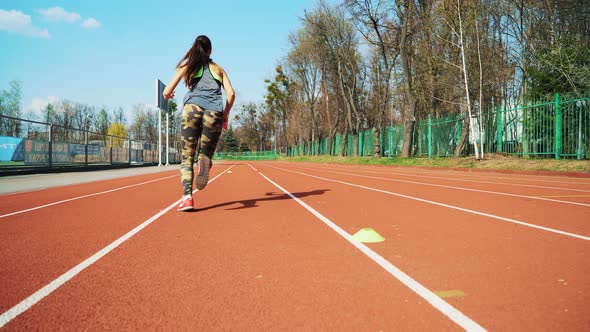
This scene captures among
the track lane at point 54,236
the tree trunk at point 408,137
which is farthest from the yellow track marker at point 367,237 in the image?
the tree trunk at point 408,137

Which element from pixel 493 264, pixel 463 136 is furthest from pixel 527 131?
pixel 493 264

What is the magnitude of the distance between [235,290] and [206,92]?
132 inches

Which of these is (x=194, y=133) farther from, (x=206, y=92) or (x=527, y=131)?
(x=527, y=131)

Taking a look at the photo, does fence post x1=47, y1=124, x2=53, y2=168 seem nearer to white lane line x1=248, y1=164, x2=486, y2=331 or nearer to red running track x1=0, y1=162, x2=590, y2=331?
red running track x1=0, y1=162, x2=590, y2=331

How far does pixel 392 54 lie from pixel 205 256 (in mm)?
29072

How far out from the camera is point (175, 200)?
6.07 metres

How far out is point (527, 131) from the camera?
1544 centimetres

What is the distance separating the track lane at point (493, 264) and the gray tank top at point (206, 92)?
227 cm

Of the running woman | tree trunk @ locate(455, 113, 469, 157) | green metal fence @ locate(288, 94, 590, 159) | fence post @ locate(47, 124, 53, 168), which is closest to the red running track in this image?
the running woman

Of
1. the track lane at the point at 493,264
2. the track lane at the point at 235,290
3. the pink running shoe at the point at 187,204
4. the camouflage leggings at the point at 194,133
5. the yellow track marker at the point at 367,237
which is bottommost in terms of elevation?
the track lane at the point at 235,290

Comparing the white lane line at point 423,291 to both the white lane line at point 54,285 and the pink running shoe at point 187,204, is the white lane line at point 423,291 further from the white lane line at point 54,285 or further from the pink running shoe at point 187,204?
the pink running shoe at point 187,204

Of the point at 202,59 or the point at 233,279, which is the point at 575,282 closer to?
the point at 233,279

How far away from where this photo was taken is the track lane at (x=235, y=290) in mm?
1660

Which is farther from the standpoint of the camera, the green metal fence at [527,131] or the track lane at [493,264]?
the green metal fence at [527,131]
